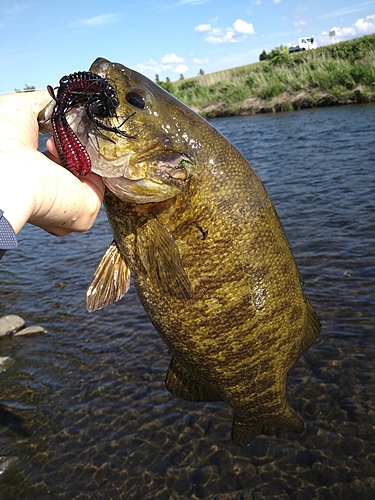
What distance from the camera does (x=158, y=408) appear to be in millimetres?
5641

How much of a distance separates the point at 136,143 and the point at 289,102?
30.6 meters

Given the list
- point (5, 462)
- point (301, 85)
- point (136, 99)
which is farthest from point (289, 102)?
point (136, 99)

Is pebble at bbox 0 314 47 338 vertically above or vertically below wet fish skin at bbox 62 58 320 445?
below

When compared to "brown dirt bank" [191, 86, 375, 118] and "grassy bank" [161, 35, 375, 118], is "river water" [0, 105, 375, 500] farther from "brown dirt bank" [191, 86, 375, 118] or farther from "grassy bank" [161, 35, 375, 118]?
"grassy bank" [161, 35, 375, 118]

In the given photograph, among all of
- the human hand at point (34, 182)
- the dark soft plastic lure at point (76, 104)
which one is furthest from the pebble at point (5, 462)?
the dark soft plastic lure at point (76, 104)

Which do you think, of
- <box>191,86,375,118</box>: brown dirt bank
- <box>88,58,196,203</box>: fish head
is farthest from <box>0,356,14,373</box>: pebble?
<box>191,86,375,118</box>: brown dirt bank

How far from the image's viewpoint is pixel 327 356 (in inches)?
240

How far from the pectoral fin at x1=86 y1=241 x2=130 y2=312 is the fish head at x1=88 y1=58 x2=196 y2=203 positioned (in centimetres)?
47

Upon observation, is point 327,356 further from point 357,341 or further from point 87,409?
point 87,409

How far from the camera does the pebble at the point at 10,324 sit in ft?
25.0

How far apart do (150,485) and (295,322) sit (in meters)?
2.73

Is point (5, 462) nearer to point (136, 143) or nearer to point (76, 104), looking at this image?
point (136, 143)

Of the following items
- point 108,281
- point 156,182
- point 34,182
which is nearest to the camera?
point 34,182

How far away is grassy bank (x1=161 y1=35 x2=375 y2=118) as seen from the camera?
91.6 ft
